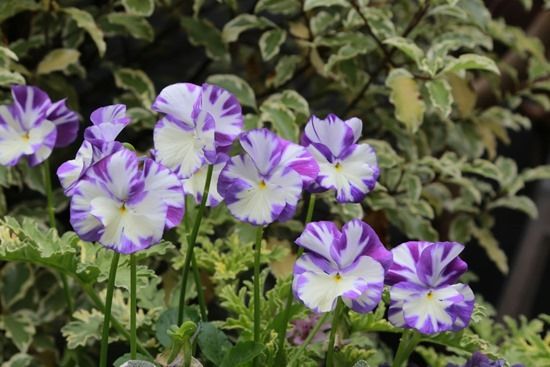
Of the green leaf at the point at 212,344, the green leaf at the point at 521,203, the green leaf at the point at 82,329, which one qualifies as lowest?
the green leaf at the point at 521,203

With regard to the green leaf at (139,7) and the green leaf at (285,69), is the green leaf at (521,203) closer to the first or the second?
the green leaf at (285,69)

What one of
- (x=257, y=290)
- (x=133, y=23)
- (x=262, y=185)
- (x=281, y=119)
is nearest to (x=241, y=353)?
(x=257, y=290)

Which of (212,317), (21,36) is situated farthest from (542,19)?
(21,36)

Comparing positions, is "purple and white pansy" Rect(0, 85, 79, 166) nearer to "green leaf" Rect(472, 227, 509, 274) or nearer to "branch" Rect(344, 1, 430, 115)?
"branch" Rect(344, 1, 430, 115)

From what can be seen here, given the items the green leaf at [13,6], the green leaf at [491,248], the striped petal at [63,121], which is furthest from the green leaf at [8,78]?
the green leaf at [491,248]

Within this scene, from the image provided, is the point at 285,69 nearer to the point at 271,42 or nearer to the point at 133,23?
the point at 271,42

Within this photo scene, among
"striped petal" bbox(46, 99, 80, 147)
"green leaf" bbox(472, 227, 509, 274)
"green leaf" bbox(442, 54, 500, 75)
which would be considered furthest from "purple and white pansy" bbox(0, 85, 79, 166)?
"green leaf" bbox(472, 227, 509, 274)
